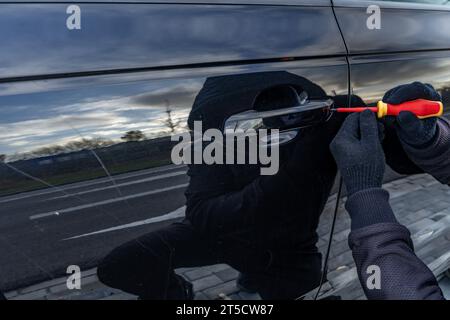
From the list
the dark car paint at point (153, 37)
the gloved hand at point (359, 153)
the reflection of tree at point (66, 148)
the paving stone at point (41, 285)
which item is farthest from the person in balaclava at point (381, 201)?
the paving stone at point (41, 285)

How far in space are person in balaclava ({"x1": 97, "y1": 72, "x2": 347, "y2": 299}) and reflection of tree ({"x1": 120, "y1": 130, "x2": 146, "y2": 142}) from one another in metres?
0.12

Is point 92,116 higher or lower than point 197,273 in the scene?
higher

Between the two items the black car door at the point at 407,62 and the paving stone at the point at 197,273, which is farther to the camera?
the black car door at the point at 407,62

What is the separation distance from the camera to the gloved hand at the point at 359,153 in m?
1.11

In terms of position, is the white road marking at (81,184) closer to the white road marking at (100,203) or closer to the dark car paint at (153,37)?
the white road marking at (100,203)

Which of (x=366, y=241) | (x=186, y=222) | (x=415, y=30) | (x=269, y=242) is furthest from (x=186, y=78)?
(x=415, y=30)

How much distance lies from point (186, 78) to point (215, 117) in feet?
0.39

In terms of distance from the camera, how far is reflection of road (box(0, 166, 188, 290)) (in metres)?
0.94

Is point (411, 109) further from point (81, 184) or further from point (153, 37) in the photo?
point (81, 184)

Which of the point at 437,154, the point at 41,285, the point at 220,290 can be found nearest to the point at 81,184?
the point at 41,285

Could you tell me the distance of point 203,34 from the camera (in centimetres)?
107

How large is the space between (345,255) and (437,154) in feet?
1.36

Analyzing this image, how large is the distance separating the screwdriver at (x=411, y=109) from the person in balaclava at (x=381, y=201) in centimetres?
2

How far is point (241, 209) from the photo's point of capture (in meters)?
1.12
